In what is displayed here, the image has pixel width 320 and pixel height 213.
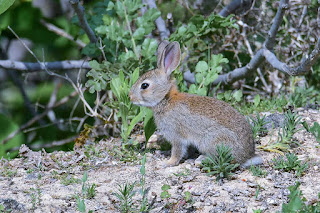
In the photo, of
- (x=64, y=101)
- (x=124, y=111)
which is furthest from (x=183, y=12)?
(x=124, y=111)

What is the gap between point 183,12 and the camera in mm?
8008

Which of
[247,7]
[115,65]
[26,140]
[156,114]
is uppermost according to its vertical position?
[247,7]

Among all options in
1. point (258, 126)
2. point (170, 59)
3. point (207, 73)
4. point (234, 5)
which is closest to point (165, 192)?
point (258, 126)

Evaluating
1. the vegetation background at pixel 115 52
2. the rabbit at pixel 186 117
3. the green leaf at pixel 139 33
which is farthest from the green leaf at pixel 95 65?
the rabbit at pixel 186 117

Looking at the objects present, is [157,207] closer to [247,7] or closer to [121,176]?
[121,176]

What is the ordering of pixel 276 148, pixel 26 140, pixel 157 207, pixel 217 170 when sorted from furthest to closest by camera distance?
pixel 26 140 < pixel 276 148 < pixel 217 170 < pixel 157 207

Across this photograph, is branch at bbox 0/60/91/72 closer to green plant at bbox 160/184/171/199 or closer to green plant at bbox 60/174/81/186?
green plant at bbox 60/174/81/186

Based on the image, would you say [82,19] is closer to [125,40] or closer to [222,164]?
[125,40]

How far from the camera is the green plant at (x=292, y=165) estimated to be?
165 inches

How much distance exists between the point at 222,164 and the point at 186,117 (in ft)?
2.52

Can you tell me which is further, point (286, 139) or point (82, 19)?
point (82, 19)

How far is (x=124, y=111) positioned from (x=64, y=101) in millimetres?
2469

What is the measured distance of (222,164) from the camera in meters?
4.14

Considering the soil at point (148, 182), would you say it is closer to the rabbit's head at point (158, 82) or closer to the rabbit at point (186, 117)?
the rabbit at point (186, 117)
